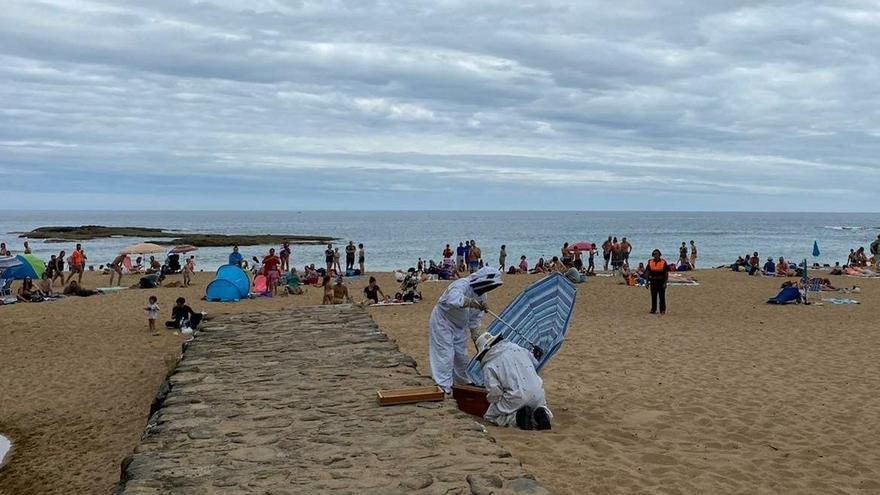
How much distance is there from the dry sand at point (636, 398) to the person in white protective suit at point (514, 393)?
0.18 meters

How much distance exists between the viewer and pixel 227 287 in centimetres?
2095

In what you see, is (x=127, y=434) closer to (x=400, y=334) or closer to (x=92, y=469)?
(x=92, y=469)

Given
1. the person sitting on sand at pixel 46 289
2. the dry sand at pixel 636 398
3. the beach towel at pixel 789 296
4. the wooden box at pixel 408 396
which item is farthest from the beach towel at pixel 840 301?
the person sitting on sand at pixel 46 289

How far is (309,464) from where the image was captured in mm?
5273

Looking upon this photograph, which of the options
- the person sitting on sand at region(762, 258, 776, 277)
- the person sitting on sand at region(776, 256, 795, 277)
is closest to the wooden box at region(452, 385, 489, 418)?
the person sitting on sand at region(776, 256, 795, 277)

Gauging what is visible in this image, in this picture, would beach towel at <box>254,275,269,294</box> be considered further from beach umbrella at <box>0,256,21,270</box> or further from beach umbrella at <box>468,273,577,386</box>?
beach umbrella at <box>468,273,577,386</box>

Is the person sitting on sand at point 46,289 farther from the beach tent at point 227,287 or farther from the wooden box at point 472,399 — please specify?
the wooden box at point 472,399

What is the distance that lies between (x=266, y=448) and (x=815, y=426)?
5.54 m

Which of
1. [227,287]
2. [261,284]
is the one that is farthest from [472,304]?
[261,284]

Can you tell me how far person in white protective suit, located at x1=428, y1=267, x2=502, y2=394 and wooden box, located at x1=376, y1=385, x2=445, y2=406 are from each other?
98cm

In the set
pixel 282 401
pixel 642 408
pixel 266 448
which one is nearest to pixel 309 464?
pixel 266 448

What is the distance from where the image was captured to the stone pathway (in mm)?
4895

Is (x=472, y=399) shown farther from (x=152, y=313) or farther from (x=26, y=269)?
(x=26, y=269)

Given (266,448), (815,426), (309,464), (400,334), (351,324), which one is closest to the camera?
(309,464)
